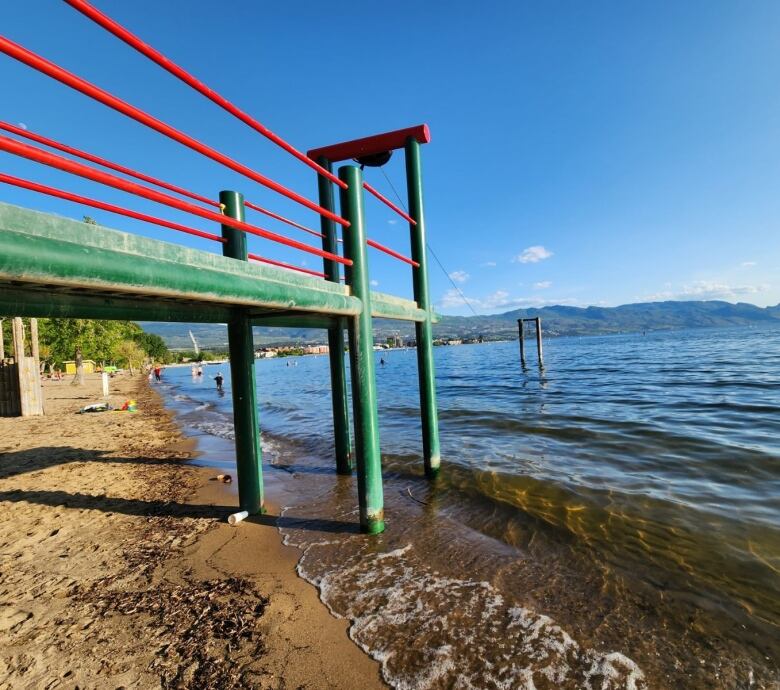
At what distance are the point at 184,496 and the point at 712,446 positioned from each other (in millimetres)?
9752

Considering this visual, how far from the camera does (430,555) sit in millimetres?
4051

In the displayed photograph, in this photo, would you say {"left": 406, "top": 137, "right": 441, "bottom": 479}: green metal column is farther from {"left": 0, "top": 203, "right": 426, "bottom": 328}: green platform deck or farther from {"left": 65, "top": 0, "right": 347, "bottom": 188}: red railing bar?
{"left": 65, "top": 0, "right": 347, "bottom": 188}: red railing bar

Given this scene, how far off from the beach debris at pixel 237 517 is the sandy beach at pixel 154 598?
144 millimetres

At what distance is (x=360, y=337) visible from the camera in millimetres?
4059

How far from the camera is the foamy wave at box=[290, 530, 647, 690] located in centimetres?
250

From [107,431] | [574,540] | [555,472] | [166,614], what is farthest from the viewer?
[107,431]

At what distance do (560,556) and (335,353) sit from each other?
4178mm

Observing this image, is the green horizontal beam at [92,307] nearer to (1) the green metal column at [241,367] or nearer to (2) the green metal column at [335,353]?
(1) the green metal column at [241,367]

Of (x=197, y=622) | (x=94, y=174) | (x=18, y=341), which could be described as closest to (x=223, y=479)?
(x=197, y=622)

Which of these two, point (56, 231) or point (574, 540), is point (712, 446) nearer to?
point (574, 540)

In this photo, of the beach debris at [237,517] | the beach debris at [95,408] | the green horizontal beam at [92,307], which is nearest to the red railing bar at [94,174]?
the green horizontal beam at [92,307]

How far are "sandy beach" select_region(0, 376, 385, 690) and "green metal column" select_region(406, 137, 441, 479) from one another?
2.67 m

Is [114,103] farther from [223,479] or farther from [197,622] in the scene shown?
[223,479]

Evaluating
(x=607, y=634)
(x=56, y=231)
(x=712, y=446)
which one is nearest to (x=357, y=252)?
(x=56, y=231)
